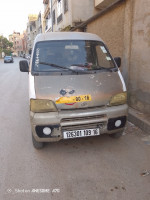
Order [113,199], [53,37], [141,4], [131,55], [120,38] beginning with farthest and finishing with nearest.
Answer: [120,38] → [131,55] → [141,4] → [53,37] → [113,199]

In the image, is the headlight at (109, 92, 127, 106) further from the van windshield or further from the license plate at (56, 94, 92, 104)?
the van windshield

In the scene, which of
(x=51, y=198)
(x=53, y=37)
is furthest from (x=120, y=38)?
(x=51, y=198)

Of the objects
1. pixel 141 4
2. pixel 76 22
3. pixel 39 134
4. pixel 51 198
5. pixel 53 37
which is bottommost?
pixel 51 198

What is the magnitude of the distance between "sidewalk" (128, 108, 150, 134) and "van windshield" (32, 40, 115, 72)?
1.49 metres

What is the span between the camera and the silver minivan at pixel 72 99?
9.07ft

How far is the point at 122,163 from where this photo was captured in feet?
9.43

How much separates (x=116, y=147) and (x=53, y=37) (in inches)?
106

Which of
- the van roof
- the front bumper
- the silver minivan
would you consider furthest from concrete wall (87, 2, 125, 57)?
the front bumper

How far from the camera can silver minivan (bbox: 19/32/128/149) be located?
277 centimetres

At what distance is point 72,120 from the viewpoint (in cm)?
279

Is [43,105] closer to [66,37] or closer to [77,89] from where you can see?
[77,89]

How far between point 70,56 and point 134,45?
2.13 metres

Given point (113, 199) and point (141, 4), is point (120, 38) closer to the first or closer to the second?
point (141, 4)

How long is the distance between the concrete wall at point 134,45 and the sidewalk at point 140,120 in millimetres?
175
